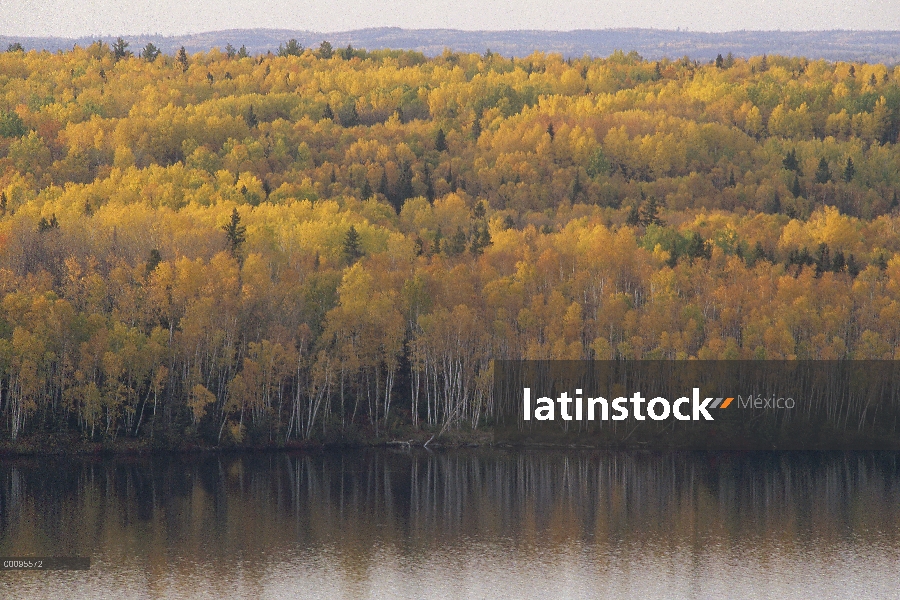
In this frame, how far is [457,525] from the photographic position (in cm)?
6794

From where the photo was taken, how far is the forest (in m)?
89.8

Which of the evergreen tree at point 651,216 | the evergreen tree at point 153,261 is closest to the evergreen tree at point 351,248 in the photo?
the evergreen tree at point 153,261

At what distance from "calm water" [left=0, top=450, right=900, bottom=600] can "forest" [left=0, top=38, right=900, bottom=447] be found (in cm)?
719

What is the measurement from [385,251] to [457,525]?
168 ft

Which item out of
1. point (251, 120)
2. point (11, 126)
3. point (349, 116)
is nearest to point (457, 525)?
point (11, 126)

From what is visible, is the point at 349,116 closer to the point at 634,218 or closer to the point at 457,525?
the point at 634,218

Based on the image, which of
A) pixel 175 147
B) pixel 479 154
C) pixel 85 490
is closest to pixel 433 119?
pixel 479 154

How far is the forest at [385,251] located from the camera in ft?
294

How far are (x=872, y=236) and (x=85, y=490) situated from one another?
83442mm

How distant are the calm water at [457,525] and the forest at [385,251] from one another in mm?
7192

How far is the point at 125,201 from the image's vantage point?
5108 inches

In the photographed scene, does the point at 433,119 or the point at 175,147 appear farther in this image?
the point at 433,119

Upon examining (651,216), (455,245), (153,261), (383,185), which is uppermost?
(383,185)

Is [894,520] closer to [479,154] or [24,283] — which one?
[24,283]
